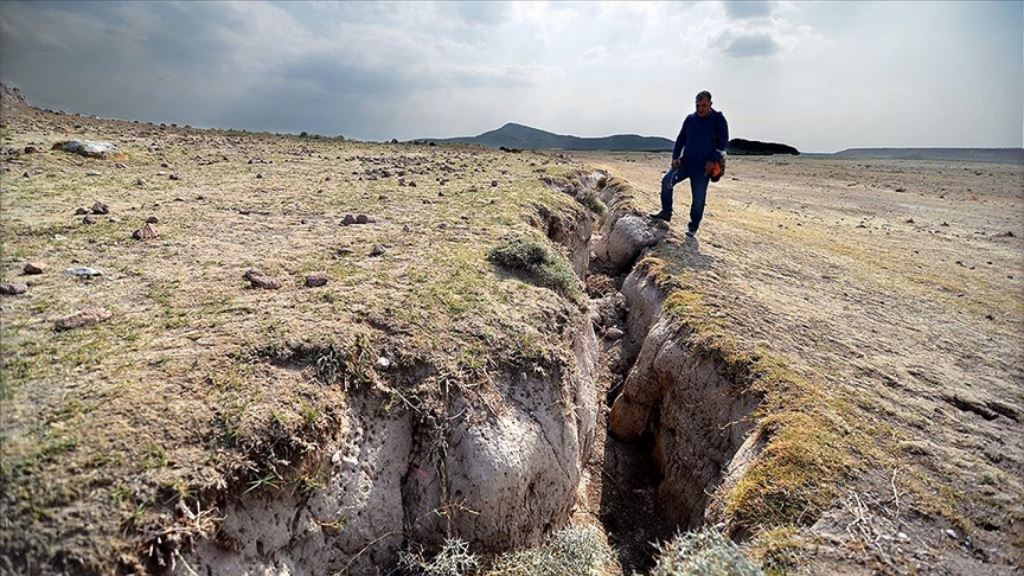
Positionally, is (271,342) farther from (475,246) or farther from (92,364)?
(475,246)

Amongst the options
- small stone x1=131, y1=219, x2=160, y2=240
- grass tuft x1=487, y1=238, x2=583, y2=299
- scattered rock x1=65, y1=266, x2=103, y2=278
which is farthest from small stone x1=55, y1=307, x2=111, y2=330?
grass tuft x1=487, y1=238, x2=583, y2=299

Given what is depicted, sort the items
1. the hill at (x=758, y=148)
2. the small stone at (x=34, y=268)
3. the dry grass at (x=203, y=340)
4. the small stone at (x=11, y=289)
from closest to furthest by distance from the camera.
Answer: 1. the dry grass at (x=203, y=340)
2. the small stone at (x=11, y=289)
3. the small stone at (x=34, y=268)
4. the hill at (x=758, y=148)

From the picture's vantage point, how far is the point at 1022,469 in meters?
3.88

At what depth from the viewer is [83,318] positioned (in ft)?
10.5

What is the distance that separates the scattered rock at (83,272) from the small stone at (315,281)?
1.62m

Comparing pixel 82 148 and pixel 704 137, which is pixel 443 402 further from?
pixel 82 148

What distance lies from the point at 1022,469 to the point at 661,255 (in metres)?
5.13

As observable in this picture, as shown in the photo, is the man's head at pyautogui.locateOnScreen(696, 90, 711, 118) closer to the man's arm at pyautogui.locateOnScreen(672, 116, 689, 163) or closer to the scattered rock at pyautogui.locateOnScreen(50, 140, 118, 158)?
the man's arm at pyautogui.locateOnScreen(672, 116, 689, 163)

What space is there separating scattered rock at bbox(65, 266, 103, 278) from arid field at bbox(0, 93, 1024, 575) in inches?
1.1

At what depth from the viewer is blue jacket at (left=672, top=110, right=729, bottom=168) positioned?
27.7ft

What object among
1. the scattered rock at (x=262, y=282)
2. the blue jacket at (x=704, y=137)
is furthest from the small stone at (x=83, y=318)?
the blue jacket at (x=704, y=137)

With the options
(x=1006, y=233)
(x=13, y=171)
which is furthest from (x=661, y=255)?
(x=1006, y=233)

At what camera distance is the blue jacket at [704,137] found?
8438 millimetres

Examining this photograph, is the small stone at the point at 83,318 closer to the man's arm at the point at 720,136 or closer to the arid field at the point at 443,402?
the arid field at the point at 443,402
